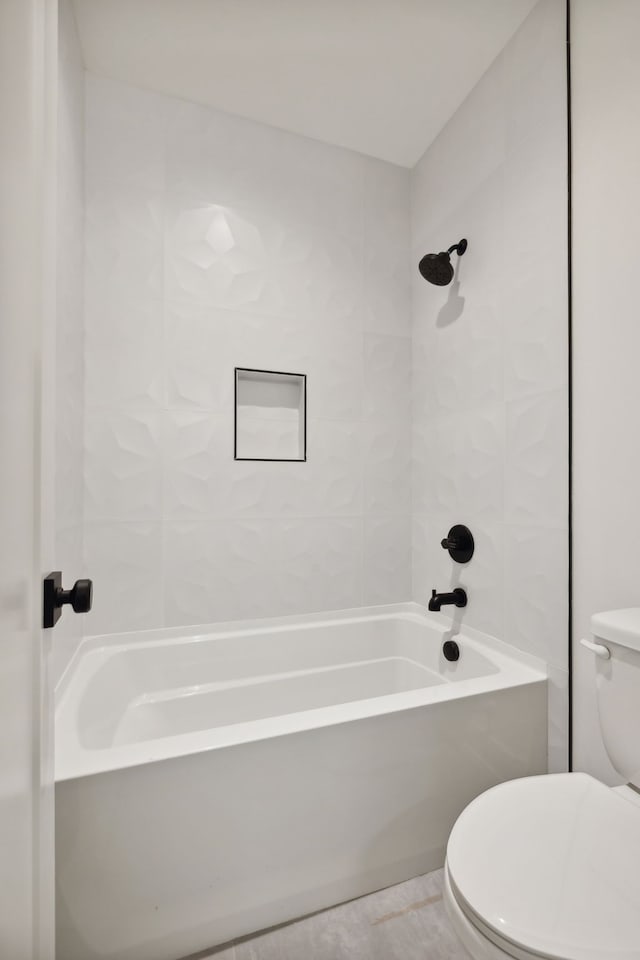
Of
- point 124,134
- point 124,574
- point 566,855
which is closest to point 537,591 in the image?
point 566,855

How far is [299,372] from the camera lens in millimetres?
1942

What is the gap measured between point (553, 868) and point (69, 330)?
1767mm

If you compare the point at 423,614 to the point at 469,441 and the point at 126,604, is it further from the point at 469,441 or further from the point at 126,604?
the point at 126,604

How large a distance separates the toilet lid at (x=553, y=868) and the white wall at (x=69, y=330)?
44.1 inches

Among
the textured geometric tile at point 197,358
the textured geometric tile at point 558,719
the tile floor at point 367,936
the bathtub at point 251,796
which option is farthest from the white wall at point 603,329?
the textured geometric tile at point 197,358

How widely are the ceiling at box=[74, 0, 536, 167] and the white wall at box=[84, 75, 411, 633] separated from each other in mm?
115

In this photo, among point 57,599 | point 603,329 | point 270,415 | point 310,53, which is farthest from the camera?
point 270,415

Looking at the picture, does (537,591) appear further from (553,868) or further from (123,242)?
(123,242)

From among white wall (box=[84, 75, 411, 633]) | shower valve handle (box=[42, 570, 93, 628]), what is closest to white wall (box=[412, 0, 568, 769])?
white wall (box=[84, 75, 411, 633])

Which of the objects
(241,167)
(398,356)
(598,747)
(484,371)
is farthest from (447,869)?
(241,167)

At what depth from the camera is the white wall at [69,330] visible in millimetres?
1273

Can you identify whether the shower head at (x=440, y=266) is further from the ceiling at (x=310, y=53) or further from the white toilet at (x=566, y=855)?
the white toilet at (x=566, y=855)

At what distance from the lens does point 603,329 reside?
1247mm

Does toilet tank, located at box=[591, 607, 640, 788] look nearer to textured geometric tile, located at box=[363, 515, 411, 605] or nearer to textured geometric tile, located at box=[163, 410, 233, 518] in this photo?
textured geometric tile, located at box=[363, 515, 411, 605]
